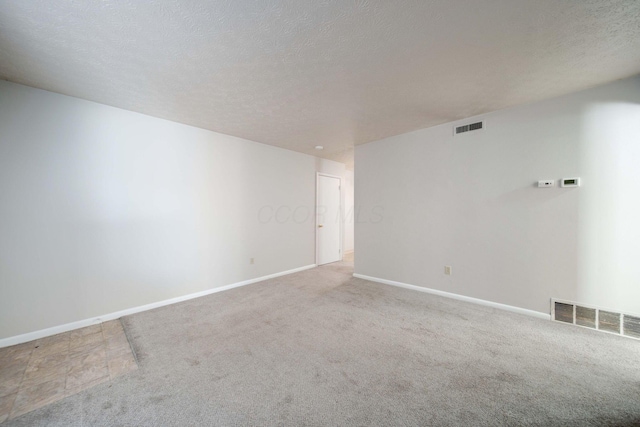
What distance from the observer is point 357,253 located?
4.61m

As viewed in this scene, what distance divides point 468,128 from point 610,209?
1.76m

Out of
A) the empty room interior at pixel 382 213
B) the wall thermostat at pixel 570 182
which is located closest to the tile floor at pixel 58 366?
the empty room interior at pixel 382 213

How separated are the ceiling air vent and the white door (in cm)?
297

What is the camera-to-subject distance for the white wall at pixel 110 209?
7.82ft

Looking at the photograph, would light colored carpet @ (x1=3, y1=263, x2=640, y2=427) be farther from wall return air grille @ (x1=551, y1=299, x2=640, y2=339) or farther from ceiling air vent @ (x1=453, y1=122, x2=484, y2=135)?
ceiling air vent @ (x1=453, y1=122, x2=484, y2=135)

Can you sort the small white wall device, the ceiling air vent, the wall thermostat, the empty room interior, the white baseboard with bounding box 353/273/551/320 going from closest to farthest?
the empty room interior, the wall thermostat, the small white wall device, the white baseboard with bounding box 353/273/551/320, the ceiling air vent

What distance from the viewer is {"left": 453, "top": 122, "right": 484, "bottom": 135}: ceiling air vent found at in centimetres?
324

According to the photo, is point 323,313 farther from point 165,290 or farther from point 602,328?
point 602,328

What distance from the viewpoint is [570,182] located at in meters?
2.63

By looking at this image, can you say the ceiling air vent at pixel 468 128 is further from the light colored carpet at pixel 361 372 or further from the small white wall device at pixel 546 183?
the light colored carpet at pixel 361 372

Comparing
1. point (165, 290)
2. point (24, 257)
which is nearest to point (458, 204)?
point (165, 290)

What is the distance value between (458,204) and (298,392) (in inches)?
126

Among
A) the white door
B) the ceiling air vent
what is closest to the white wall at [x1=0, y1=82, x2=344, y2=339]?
the white door

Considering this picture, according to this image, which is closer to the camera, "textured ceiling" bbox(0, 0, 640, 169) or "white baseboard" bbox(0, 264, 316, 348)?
"textured ceiling" bbox(0, 0, 640, 169)
